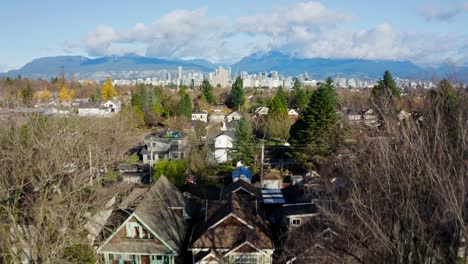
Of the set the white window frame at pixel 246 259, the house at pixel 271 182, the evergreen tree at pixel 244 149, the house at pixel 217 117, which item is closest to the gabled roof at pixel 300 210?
the white window frame at pixel 246 259

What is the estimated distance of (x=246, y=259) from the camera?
10.5 m

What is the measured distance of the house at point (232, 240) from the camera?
10.3 meters

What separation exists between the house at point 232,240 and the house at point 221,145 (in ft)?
47.7

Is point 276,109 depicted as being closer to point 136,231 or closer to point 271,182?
point 271,182

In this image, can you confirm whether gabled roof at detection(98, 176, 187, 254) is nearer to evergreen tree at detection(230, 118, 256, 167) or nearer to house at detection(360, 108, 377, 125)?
evergreen tree at detection(230, 118, 256, 167)

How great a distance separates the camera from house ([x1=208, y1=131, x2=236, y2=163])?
26.4m

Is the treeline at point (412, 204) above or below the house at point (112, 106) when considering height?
above

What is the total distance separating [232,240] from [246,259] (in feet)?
2.30

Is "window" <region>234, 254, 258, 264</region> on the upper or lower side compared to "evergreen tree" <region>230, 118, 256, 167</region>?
lower

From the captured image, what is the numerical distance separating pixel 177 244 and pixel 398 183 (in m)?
7.00

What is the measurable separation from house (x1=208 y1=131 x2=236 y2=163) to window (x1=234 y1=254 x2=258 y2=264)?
50.1 feet

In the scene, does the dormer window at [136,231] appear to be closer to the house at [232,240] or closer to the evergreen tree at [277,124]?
the house at [232,240]

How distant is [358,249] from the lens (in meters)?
7.95

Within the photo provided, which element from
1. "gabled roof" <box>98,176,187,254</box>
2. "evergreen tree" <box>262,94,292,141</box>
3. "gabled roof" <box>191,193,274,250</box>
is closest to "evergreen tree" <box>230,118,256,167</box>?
"evergreen tree" <box>262,94,292,141</box>
